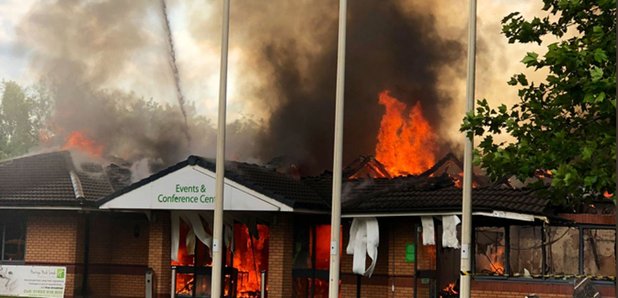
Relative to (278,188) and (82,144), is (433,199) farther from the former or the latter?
(82,144)

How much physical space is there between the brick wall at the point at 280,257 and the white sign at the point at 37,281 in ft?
20.3

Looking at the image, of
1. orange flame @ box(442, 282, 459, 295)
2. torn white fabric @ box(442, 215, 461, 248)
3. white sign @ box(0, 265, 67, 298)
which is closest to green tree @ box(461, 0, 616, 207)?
torn white fabric @ box(442, 215, 461, 248)

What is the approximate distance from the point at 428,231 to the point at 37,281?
460 inches

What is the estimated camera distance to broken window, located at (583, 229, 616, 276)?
76.6ft

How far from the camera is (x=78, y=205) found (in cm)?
2733

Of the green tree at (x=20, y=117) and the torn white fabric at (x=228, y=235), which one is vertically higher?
the green tree at (x=20, y=117)

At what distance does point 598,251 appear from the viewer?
924 inches

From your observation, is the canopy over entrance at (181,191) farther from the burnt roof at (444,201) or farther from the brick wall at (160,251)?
the burnt roof at (444,201)

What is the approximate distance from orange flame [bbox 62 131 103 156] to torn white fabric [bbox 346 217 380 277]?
16425 millimetres

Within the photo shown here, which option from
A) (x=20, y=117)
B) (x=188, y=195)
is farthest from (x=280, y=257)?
(x=20, y=117)

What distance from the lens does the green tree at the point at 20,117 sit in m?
46.5

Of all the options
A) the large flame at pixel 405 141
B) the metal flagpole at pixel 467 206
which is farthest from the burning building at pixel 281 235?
the metal flagpole at pixel 467 206

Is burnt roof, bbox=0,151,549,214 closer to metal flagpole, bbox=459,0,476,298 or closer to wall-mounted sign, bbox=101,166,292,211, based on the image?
wall-mounted sign, bbox=101,166,292,211

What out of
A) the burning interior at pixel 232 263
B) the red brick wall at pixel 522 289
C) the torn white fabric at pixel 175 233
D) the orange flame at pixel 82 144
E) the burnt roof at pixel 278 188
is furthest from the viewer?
the orange flame at pixel 82 144
